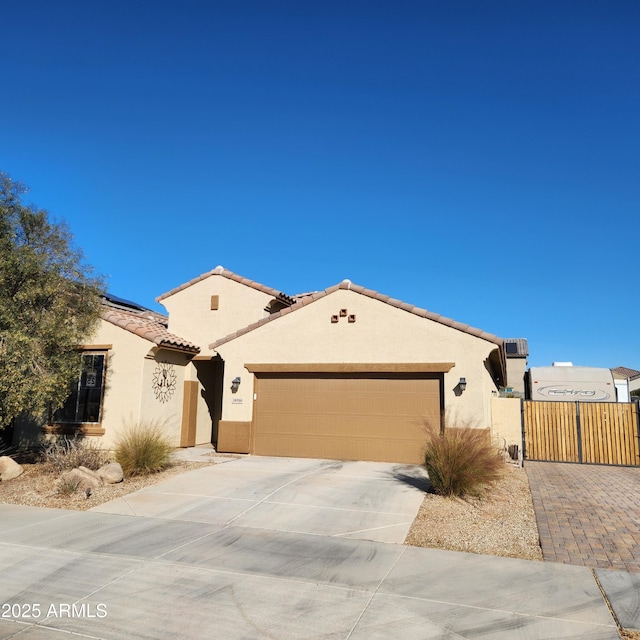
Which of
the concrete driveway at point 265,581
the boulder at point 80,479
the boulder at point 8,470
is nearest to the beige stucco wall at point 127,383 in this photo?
the boulder at point 8,470

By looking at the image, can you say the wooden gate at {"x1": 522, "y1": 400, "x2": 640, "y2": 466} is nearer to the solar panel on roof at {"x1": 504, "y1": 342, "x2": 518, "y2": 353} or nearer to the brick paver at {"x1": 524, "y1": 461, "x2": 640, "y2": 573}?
the brick paver at {"x1": 524, "y1": 461, "x2": 640, "y2": 573}

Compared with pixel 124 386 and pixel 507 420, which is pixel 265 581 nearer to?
pixel 124 386

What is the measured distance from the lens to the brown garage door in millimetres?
13781

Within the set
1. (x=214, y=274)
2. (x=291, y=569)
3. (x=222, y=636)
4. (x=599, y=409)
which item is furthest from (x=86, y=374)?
(x=599, y=409)

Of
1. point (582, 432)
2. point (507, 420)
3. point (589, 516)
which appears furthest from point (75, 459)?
point (582, 432)

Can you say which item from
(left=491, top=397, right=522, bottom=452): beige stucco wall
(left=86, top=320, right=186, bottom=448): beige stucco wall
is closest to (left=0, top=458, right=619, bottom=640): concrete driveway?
(left=86, top=320, right=186, bottom=448): beige stucco wall

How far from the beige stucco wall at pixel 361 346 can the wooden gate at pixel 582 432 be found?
8.29 ft

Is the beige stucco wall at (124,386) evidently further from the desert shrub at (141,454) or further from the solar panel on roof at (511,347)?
the solar panel on roof at (511,347)

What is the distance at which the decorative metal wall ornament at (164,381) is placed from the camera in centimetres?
1519

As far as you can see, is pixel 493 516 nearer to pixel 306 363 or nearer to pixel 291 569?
pixel 291 569

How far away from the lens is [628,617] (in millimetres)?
4840

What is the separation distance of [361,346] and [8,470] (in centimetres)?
896

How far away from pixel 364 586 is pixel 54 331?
9.00 m

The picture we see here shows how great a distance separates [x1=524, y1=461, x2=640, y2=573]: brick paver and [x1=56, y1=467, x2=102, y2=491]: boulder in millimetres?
8171
